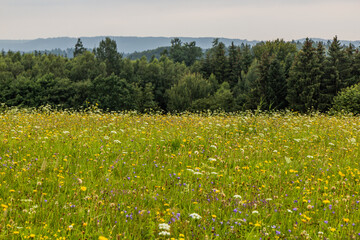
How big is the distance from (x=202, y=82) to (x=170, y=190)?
6268 centimetres

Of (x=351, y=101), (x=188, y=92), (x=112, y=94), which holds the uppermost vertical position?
(x=351, y=101)

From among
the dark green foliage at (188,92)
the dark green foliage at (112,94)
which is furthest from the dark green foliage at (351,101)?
the dark green foliage at (112,94)

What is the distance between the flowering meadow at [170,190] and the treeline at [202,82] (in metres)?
31.3

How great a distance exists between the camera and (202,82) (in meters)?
66.0

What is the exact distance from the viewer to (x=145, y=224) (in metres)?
3.38

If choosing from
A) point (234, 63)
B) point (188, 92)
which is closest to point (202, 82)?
point (188, 92)

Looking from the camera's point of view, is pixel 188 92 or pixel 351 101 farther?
pixel 188 92

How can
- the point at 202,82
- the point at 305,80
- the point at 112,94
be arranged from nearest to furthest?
the point at 305,80, the point at 112,94, the point at 202,82

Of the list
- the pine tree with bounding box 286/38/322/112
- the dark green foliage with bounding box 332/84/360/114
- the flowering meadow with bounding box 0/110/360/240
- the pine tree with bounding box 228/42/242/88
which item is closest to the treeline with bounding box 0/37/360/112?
the pine tree with bounding box 286/38/322/112

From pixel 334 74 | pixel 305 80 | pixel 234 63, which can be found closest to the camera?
pixel 305 80

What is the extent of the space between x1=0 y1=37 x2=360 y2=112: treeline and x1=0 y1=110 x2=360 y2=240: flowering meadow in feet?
103

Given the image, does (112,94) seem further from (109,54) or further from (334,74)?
(334,74)

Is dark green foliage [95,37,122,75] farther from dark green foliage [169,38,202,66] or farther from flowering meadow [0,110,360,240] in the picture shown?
flowering meadow [0,110,360,240]

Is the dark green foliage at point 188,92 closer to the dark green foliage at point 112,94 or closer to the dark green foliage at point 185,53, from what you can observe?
the dark green foliage at point 112,94
